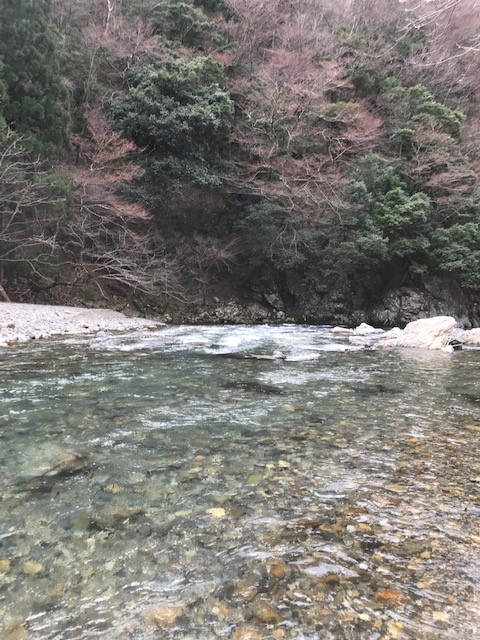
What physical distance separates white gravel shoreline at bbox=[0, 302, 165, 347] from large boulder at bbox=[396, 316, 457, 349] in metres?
7.25

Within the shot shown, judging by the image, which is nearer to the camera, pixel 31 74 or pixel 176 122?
pixel 31 74

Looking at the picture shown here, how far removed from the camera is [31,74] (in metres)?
12.8

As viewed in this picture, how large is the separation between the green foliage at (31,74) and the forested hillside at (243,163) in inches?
2.2

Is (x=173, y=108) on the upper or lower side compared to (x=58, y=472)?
upper

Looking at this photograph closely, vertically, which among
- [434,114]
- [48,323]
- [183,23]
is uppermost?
[183,23]

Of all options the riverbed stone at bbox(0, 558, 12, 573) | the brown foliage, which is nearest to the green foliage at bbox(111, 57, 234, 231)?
the brown foliage

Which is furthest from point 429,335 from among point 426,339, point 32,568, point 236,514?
point 32,568

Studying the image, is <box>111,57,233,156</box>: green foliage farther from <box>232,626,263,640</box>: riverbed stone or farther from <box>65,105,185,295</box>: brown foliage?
<box>232,626,263,640</box>: riverbed stone

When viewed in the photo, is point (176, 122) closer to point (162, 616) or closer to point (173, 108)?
point (173, 108)

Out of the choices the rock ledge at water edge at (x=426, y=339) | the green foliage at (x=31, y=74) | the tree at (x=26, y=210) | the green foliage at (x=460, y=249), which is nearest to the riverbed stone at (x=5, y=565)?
the rock ledge at water edge at (x=426, y=339)

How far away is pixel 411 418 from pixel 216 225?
16601mm

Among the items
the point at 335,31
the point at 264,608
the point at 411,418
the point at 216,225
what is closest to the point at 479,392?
the point at 411,418

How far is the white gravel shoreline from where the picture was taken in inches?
343

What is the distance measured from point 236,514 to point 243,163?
1726 centimetres
